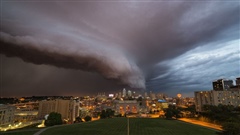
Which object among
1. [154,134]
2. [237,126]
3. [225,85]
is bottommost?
[154,134]

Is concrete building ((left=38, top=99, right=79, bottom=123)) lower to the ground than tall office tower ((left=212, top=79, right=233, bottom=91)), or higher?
lower

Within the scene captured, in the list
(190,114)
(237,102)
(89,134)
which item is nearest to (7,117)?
(89,134)

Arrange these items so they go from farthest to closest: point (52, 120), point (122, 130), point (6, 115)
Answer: point (6, 115), point (52, 120), point (122, 130)

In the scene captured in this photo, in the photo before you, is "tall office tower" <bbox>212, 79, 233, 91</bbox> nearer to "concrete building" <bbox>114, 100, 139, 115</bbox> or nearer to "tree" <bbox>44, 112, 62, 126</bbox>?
"concrete building" <bbox>114, 100, 139, 115</bbox>

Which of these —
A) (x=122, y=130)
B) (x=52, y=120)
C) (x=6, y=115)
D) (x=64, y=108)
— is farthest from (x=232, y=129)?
(x=64, y=108)

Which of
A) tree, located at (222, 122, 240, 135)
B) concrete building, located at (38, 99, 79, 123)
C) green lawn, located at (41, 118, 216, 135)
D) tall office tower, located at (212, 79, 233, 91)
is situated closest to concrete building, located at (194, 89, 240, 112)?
tall office tower, located at (212, 79, 233, 91)

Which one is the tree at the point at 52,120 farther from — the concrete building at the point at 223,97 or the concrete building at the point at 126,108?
the concrete building at the point at 223,97

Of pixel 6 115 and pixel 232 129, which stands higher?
pixel 232 129

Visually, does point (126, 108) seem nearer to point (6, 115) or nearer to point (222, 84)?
point (6, 115)

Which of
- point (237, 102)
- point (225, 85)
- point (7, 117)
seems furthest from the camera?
point (225, 85)

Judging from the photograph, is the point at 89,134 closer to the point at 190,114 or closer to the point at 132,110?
the point at 190,114

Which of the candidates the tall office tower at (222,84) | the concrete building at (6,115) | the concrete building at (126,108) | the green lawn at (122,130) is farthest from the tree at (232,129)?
the tall office tower at (222,84)
